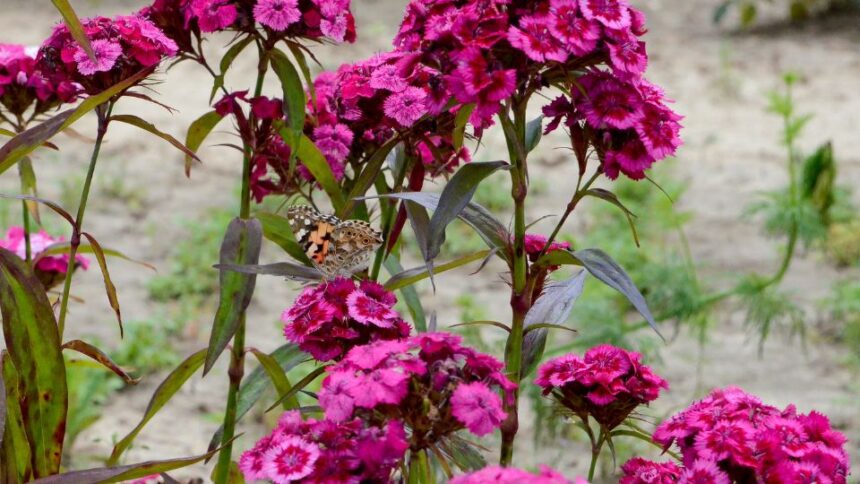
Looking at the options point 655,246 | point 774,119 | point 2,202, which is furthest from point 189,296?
point 774,119

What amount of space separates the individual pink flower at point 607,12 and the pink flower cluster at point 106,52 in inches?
23.1

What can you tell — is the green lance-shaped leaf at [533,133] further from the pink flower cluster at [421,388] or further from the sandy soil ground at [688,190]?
the sandy soil ground at [688,190]

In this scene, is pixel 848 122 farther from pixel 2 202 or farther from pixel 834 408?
pixel 2 202

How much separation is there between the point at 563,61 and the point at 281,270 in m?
0.49

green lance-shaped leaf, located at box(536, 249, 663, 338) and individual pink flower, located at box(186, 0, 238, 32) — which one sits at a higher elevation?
individual pink flower, located at box(186, 0, 238, 32)

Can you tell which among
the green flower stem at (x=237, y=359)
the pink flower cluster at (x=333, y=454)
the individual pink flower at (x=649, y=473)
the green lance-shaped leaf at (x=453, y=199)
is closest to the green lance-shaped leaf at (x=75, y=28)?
the green flower stem at (x=237, y=359)

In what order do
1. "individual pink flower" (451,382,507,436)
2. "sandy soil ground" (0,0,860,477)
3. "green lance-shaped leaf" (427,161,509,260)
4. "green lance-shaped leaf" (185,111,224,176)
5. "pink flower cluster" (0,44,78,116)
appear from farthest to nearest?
"sandy soil ground" (0,0,860,477)
"pink flower cluster" (0,44,78,116)
"green lance-shaped leaf" (185,111,224,176)
"green lance-shaped leaf" (427,161,509,260)
"individual pink flower" (451,382,507,436)

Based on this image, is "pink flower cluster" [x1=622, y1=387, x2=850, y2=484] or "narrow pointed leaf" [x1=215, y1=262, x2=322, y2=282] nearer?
"pink flower cluster" [x1=622, y1=387, x2=850, y2=484]

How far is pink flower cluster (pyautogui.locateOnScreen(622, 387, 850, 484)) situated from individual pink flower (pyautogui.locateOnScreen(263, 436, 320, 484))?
47 centimetres

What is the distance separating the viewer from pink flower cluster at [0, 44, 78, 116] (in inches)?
76.1

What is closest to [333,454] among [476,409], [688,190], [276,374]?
[476,409]

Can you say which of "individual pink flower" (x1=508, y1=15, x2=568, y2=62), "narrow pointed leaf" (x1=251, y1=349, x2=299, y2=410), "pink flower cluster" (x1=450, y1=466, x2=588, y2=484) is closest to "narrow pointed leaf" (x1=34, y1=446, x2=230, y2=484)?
"narrow pointed leaf" (x1=251, y1=349, x2=299, y2=410)

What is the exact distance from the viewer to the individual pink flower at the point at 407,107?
1.65 meters

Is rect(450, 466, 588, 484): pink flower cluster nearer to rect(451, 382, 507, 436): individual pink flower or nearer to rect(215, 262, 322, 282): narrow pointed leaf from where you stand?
rect(451, 382, 507, 436): individual pink flower
